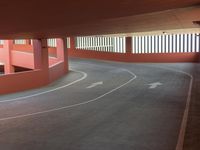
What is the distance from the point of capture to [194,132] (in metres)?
10.8

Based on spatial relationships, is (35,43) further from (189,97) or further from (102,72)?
(189,97)

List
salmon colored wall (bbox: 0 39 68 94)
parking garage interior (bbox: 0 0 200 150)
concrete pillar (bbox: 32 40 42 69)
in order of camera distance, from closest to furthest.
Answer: parking garage interior (bbox: 0 0 200 150)
salmon colored wall (bbox: 0 39 68 94)
concrete pillar (bbox: 32 40 42 69)

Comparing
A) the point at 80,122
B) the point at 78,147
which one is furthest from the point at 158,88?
the point at 78,147

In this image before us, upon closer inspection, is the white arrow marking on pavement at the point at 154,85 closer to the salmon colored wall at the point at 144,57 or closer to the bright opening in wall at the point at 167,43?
the bright opening in wall at the point at 167,43

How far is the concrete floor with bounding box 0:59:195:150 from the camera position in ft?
33.6

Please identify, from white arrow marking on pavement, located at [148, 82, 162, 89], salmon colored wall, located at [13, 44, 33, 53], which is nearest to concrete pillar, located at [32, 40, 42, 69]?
white arrow marking on pavement, located at [148, 82, 162, 89]

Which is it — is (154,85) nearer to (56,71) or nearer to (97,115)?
(97,115)

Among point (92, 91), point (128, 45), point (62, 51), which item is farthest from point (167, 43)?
point (92, 91)

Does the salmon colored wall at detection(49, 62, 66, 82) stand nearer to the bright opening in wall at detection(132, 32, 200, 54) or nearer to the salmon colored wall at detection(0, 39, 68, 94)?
the salmon colored wall at detection(0, 39, 68, 94)

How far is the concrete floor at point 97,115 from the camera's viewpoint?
1024cm

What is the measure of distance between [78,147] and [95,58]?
104 feet

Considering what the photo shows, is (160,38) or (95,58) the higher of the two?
(160,38)

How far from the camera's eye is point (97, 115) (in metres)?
13.9

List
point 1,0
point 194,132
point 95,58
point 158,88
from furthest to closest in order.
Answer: point 95,58
point 158,88
point 194,132
point 1,0
